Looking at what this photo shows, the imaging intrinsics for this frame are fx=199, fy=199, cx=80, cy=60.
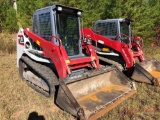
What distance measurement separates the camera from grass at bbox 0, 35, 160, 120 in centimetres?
436

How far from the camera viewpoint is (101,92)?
5.27 metres

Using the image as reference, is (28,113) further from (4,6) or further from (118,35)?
(4,6)

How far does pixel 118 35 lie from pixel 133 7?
19.6 ft

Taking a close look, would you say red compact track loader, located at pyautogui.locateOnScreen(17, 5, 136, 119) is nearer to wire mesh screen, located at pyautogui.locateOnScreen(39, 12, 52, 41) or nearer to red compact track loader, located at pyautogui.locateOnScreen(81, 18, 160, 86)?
wire mesh screen, located at pyautogui.locateOnScreen(39, 12, 52, 41)

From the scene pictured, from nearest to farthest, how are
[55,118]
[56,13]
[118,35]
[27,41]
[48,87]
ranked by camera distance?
[55,118], [48,87], [56,13], [27,41], [118,35]

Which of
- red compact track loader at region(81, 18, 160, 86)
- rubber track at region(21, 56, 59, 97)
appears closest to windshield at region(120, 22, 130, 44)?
red compact track loader at region(81, 18, 160, 86)

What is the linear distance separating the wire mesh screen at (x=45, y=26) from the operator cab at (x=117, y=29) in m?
3.44

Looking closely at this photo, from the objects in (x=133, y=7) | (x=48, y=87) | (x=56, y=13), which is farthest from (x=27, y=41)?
(x=133, y=7)

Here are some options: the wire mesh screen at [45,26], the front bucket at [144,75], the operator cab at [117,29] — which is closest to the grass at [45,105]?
the front bucket at [144,75]

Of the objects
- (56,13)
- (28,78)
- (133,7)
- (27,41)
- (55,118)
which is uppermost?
(133,7)

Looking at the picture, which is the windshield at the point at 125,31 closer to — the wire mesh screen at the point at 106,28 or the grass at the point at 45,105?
the wire mesh screen at the point at 106,28

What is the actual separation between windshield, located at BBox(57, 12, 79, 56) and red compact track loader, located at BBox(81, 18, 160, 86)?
0.90 meters

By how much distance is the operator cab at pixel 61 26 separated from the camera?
555 centimetres

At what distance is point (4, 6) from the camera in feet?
56.9
